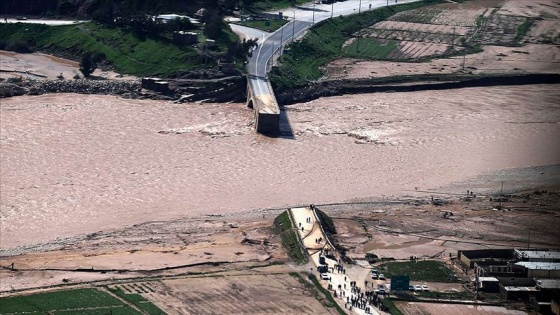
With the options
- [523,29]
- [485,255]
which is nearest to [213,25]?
[523,29]

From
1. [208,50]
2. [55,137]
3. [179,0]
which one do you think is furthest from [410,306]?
[179,0]

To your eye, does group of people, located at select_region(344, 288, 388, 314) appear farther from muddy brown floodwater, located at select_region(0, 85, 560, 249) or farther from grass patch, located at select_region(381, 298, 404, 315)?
muddy brown floodwater, located at select_region(0, 85, 560, 249)

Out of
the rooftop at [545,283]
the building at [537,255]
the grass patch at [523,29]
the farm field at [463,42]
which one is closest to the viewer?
the rooftop at [545,283]

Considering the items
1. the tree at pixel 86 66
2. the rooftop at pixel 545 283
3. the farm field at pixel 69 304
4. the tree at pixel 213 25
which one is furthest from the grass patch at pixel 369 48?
the farm field at pixel 69 304

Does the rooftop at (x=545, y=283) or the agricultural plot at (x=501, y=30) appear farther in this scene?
the agricultural plot at (x=501, y=30)

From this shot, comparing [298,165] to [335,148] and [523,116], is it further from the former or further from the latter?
[523,116]

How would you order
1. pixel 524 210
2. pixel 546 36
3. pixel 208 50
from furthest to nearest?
pixel 546 36, pixel 208 50, pixel 524 210

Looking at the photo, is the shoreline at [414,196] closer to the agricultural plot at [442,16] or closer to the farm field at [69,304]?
the farm field at [69,304]
